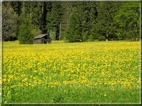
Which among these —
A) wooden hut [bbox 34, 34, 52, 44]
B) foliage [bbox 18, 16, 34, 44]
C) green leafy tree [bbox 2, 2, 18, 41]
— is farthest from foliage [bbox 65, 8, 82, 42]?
green leafy tree [bbox 2, 2, 18, 41]

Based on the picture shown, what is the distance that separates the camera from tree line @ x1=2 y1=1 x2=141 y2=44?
154 ft

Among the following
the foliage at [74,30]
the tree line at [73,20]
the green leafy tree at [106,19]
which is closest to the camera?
the tree line at [73,20]

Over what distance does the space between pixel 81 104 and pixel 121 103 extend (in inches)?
35.0

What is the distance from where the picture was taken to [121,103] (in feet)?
22.4

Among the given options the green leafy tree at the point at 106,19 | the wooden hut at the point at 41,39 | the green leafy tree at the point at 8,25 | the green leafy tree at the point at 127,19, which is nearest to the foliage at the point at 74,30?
the wooden hut at the point at 41,39

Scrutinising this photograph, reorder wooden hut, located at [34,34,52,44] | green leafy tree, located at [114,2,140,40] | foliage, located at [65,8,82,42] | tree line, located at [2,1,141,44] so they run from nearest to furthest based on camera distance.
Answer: tree line, located at [2,1,141,44]
foliage, located at [65,8,82,42]
wooden hut, located at [34,34,52,44]
green leafy tree, located at [114,2,140,40]

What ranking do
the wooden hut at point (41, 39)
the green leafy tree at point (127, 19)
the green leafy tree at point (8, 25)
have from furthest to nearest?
the green leafy tree at point (127, 19) → the wooden hut at point (41, 39) → the green leafy tree at point (8, 25)

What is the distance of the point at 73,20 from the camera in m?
51.5

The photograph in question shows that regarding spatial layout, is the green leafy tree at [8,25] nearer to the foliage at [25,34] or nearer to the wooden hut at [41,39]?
the foliage at [25,34]

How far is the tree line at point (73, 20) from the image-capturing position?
1849 inches

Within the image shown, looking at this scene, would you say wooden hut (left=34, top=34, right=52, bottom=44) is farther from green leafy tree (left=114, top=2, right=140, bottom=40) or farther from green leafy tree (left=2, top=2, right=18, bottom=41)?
green leafy tree (left=114, top=2, right=140, bottom=40)

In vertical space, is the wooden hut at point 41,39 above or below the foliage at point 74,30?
below

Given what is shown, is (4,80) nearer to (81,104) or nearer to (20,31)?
(81,104)

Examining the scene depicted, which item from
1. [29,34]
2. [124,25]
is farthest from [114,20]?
[29,34]
